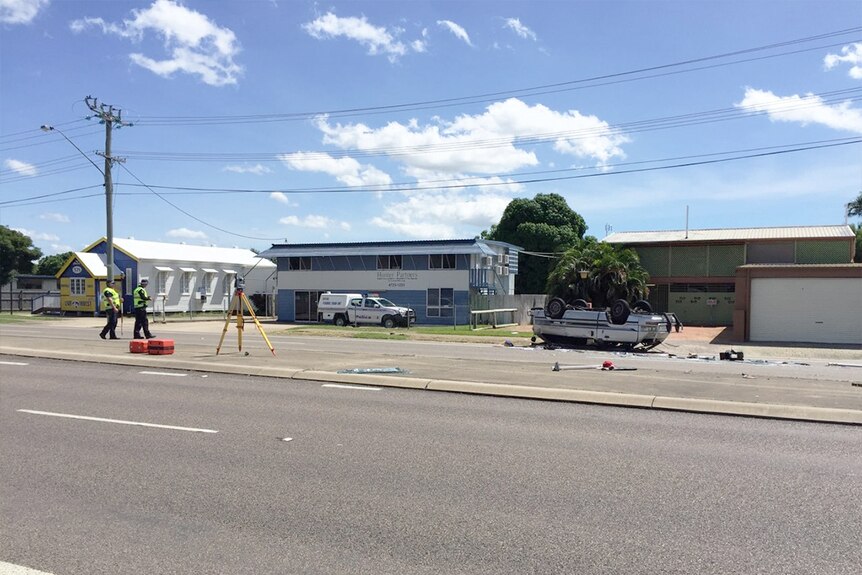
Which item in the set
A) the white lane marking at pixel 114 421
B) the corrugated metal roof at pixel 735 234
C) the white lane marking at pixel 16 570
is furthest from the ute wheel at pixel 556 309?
the white lane marking at pixel 16 570

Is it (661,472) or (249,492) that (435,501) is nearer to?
(249,492)

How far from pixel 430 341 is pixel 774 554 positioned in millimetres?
23006

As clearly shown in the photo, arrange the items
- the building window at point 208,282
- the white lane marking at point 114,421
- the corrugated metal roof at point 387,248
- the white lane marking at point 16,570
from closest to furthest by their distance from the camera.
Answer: the white lane marking at point 16,570
the white lane marking at point 114,421
the corrugated metal roof at point 387,248
the building window at point 208,282

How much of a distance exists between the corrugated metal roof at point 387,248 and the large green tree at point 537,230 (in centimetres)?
1026

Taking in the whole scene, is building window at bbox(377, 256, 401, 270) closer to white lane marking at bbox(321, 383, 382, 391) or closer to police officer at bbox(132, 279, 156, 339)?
police officer at bbox(132, 279, 156, 339)

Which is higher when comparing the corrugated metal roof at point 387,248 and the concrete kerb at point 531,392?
the corrugated metal roof at point 387,248

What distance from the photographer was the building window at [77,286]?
1849 inches

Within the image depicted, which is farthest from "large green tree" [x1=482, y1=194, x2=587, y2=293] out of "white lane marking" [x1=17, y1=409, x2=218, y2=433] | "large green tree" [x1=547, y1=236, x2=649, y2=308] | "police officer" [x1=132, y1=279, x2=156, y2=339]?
"white lane marking" [x1=17, y1=409, x2=218, y2=433]

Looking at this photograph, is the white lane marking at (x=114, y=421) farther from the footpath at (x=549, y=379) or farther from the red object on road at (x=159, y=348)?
the red object on road at (x=159, y=348)

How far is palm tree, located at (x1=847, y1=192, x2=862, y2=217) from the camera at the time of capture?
53438mm

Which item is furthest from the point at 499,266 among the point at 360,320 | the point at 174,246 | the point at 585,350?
the point at 174,246

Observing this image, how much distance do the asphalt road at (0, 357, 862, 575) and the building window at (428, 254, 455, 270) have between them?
1216 inches

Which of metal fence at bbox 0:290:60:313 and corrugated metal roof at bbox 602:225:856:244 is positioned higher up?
corrugated metal roof at bbox 602:225:856:244

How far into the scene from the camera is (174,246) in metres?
55.2
